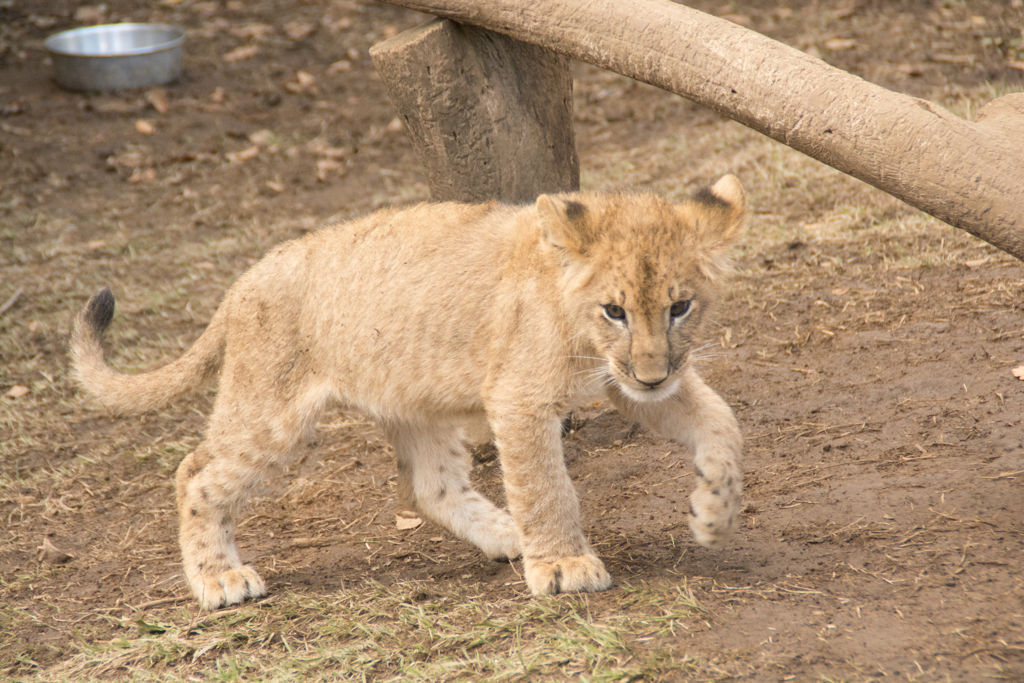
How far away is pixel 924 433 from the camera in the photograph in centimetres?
439

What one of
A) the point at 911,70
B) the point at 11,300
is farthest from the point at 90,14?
the point at 911,70

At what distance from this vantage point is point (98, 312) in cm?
459

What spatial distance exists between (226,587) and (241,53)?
32.1 feet

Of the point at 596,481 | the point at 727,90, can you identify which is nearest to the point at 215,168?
the point at 596,481

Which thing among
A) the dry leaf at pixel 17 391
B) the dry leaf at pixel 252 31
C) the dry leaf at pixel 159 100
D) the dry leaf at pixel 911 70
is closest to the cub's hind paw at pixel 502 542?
the dry leaf at pixel 17 391

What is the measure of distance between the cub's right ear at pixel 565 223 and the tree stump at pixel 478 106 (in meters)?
1.29

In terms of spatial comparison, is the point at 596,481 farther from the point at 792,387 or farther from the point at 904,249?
the point at 904,249

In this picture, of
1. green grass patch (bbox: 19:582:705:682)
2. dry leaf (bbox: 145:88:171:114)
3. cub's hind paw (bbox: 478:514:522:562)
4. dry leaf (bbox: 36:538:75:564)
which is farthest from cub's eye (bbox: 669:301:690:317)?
dry leaf (bbox: 145:88:171:114)

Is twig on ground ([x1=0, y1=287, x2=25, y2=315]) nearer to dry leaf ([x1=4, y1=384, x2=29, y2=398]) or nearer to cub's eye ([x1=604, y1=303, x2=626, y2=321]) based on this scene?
dry leaf ([x1=4, y1=384, x2=29, y2=398])

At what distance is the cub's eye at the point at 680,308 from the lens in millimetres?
3508

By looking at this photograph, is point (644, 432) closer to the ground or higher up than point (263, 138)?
closer to the ground

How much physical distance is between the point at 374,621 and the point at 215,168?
24.1ft

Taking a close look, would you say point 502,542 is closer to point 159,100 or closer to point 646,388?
point 646,388

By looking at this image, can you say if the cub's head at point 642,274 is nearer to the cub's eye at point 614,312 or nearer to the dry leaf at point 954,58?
the cub's eye at point 614,312
